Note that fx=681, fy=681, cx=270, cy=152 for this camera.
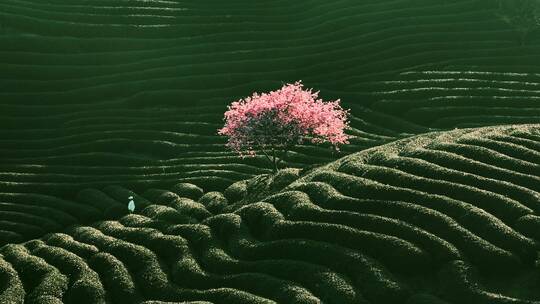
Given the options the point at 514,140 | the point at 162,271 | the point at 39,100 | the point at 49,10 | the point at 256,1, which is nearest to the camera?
the point at 162,271

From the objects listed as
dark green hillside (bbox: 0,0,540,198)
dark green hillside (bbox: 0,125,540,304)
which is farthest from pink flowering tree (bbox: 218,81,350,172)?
dark green hillside (bbox: 0,0,540,198)

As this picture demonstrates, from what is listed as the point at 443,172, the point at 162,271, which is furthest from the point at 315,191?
the point at 162,271

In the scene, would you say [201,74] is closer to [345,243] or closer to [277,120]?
[277,120]

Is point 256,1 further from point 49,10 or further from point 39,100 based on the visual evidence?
point 39,100

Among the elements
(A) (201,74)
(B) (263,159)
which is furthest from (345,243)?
(A) (201,74)

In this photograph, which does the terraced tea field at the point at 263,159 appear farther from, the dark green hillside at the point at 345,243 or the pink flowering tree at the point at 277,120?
the pink flowering tree at the point at 277,120

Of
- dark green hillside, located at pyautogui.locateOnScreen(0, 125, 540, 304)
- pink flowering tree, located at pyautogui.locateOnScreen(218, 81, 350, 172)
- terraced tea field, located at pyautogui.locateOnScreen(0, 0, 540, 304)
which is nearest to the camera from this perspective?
dark green hillside, located at pyautogui.locateOnScreen(0, 125, 540, 304)

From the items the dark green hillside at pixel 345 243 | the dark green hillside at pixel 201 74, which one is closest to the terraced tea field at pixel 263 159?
the dark green hillside at pixel 345 243

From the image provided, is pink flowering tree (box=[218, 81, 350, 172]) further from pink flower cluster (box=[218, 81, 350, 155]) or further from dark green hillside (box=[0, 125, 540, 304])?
dark green hillside (box=[0, 125, 540, 304])
